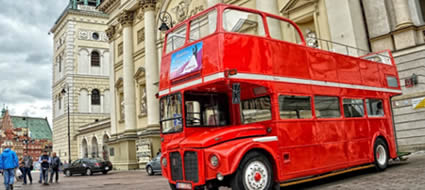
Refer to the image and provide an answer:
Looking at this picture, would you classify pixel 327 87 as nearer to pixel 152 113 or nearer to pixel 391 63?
pixel 391 63

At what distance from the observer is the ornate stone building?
4841 centimetres

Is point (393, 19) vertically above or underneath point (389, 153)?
above

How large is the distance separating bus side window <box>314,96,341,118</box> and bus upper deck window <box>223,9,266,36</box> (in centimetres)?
220

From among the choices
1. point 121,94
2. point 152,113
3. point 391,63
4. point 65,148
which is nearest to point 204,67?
point 391,63

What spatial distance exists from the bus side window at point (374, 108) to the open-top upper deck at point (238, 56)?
0.83 metres

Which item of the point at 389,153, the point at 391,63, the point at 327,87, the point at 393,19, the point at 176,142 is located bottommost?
the point at 389,153

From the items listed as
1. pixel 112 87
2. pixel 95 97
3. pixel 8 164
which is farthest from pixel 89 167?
pixel 95 97

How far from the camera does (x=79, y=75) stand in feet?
163

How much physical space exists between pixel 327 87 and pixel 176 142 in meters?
4.13

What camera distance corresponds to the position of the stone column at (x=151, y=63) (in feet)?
85.9

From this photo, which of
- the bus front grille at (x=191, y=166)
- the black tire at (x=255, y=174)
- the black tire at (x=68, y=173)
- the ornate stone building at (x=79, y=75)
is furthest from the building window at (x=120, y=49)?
the black tire at (x=255, y=174)

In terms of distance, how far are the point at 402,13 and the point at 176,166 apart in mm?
12125

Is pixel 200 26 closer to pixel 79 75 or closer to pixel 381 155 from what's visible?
pixel 381 155

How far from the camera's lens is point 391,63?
478 inches
